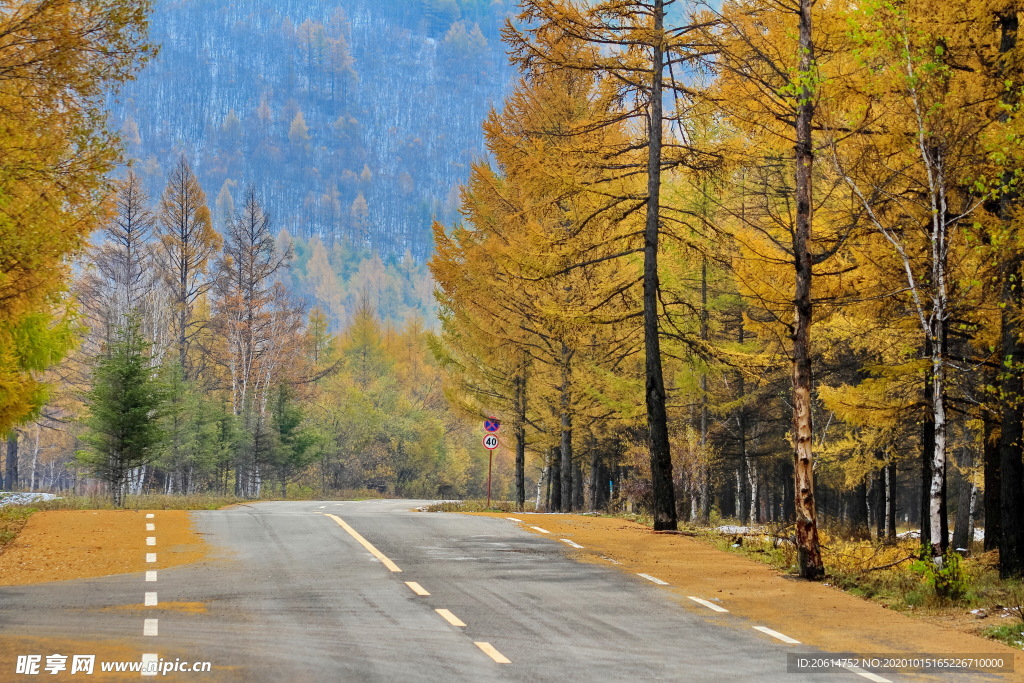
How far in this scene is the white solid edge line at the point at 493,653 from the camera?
856cm

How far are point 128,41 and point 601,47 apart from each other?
992cm

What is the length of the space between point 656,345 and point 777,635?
31.0ft

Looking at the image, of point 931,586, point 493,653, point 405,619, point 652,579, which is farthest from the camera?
point 652,579

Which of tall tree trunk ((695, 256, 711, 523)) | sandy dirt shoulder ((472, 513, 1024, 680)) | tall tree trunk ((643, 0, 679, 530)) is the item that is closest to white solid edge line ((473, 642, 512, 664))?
sandy dirt shoulder ((472, 513, 1024, 680))

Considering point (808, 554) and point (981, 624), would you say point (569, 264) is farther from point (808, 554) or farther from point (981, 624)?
point (981, 624)

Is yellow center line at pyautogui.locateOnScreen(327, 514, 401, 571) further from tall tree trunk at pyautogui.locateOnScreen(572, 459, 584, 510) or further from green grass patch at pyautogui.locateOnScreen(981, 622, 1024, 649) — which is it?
tall tree trunk at pyautogui.locateOnScreen(572, 459, 584, 510)

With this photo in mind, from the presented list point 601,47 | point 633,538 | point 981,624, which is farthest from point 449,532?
point 601,47

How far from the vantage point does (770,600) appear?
1220 cm

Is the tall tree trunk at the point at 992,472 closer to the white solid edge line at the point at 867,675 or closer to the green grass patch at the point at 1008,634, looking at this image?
the green grass patch at the point at 1008,634

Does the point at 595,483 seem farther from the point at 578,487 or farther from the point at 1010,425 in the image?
the point at 1010,425

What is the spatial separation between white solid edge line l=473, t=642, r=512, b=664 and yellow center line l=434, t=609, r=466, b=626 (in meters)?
0.92

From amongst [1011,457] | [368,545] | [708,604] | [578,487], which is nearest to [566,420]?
[368,545]

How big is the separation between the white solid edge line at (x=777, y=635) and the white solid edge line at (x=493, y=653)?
3084 millimetres

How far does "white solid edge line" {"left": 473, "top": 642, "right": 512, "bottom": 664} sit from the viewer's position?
28.1ft
